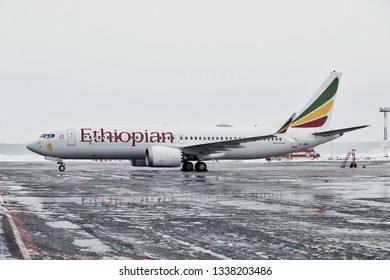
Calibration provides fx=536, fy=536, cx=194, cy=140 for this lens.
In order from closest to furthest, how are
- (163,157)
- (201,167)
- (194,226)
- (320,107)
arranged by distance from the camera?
(194,226), (163,157), (201,167), (320,107)

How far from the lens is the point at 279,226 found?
1119 cm

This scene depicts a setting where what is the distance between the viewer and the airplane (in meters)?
37.6

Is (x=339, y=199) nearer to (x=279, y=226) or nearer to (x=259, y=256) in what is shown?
(x=279, y=226)

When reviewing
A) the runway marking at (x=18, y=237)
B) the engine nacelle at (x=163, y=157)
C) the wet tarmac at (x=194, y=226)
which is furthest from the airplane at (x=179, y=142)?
the runway marking at (x=18, y=237)

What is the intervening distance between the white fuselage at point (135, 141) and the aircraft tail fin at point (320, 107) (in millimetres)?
3869

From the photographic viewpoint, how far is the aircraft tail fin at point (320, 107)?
45.1 meters

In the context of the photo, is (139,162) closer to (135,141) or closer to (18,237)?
(135,141)

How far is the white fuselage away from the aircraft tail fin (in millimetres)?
3869

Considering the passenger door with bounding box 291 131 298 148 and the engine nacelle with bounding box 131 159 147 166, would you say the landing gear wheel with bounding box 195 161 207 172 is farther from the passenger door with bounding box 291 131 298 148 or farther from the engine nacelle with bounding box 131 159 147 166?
the passenger door with bounding box 291 131 298 148

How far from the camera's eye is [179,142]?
39906 mm

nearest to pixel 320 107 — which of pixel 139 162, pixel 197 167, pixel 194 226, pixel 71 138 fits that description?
pixel 197 167

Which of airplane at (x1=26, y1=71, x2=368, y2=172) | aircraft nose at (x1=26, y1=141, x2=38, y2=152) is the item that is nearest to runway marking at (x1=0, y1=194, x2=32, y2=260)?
airplane at (x1=26, y1=71, x2=368, y2=172)

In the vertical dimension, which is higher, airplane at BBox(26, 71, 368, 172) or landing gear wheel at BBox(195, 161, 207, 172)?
airplane at BBox(26, 71, 368, 172)

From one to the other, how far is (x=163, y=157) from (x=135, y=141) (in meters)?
3.13
